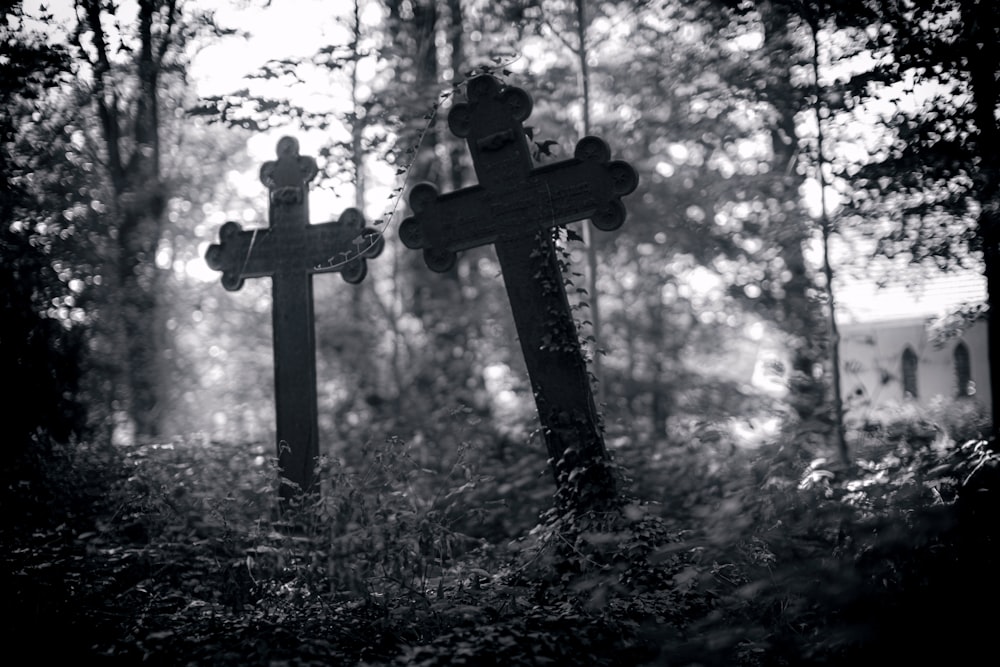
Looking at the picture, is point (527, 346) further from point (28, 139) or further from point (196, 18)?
point (28, 139)

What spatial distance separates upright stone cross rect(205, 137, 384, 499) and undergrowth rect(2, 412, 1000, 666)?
64cm

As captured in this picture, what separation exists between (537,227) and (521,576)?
233 cm

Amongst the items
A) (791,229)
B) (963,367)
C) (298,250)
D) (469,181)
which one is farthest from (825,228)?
(963,367)

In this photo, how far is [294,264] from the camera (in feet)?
19.7

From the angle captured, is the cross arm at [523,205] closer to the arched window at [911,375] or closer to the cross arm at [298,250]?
the cross arm at [298,250]

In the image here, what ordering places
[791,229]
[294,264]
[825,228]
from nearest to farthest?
[294,264], [825,228], [791,229]

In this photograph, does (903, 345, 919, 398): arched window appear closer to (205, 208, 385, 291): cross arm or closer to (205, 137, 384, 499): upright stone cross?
(205, 208, 385, 291): cross arm

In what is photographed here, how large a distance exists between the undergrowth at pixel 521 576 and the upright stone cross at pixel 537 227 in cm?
46

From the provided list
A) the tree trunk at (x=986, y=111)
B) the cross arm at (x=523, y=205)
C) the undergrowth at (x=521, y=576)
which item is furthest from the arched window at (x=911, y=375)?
the cross arm at (x=523, y=205)

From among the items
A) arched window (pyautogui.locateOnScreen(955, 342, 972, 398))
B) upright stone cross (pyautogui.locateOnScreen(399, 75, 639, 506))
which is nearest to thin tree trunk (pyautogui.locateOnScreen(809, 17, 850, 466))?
upright stone cross (pyautogui.locateOnScreen(399, 75, 639, 506))

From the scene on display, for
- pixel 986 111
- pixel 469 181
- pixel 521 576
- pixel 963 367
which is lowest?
pixel 521 576

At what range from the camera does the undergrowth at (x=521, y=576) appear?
3.17m

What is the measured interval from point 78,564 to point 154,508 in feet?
1.93

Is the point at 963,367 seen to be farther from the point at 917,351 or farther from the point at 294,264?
the point at 294,264
